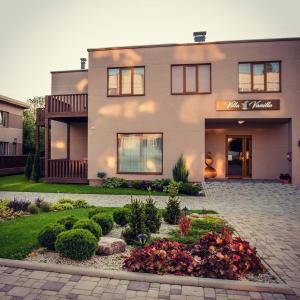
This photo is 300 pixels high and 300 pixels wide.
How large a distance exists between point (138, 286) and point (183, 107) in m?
12.2

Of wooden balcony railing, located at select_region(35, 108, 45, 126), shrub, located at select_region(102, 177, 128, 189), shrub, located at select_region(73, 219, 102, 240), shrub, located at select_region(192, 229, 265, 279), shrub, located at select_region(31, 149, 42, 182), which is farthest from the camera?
wooden balcony railing, located at select_region(35, 108, 45, 126)

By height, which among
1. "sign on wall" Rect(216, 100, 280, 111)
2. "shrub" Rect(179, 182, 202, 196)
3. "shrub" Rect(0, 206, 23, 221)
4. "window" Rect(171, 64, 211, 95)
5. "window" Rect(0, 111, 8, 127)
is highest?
"window" Rect(171, 64, 211, 95)

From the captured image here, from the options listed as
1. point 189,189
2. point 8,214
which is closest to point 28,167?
point 8,214

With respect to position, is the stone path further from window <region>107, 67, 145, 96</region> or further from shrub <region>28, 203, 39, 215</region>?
window <region>107, 67, 145, 96</region>

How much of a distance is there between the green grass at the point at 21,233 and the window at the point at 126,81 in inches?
357

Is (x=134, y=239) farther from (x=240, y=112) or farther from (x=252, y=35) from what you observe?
(x=252, y=35)

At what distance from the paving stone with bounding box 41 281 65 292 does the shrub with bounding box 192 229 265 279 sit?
2128 mm

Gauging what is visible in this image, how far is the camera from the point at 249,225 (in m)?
7.54

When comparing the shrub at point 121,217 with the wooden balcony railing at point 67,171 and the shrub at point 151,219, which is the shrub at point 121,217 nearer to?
the shrub at point 151,219

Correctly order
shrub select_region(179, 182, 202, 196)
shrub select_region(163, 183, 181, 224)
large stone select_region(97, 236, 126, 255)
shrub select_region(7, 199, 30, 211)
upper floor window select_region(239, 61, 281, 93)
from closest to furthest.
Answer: large stone select_region(97, 236, 126, 255) < shrub select_region(163, 183, 181, 224) < shrub select_region(7, 199, 30, 211) < shrub select_region(179, 182, 202, 196) < upper floor window select_region(239, 61, 281, 93)

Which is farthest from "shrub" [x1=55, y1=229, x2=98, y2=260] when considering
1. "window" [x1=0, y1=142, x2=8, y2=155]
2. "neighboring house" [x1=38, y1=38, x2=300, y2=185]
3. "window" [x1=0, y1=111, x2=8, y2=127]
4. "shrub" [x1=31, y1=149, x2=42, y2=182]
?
"window" [x1=0, y1=111, x2=8, y2=127]

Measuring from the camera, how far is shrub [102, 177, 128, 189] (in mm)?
15117

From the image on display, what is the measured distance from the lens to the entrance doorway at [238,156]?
688 inches

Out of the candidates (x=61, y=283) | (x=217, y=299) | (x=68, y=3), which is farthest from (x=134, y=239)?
(x=68, y=3)
